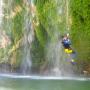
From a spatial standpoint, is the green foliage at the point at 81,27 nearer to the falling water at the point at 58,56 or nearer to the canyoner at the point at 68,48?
the falling water at the point at 58,56

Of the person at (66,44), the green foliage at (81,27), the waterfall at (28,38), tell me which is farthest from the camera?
the waterfall at (28,38)

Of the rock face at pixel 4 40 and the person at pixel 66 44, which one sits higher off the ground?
the rock face at pixel 4 40

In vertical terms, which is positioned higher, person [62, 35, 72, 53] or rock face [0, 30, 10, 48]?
rock face [0, 30, 10, 48]

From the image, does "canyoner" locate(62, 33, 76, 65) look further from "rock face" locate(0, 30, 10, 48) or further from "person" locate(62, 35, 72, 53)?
"rock face" locate(0, 30, 10, 48)

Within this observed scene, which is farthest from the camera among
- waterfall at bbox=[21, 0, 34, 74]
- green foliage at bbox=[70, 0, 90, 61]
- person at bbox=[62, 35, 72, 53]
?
waterfall at bbox=[21, 0, 34, 74]

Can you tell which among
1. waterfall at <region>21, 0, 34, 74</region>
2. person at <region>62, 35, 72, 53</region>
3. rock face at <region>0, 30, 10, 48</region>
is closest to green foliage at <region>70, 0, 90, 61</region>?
person at <region>62, 35, 72, 53</region>

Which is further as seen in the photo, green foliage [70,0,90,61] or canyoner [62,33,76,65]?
green foliage [70,0,90,61]

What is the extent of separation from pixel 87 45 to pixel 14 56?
285cm

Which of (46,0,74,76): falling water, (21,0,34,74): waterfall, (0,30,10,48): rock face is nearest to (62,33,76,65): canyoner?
(46,0,74,76): falling water

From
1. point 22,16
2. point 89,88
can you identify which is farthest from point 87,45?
point 89,88

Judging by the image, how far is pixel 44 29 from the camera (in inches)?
698

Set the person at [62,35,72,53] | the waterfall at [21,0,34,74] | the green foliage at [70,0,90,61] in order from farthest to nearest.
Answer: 1. the waterfall at [21,0,34,74]
2. the green foliage at [70,0,90,61]
3. the person at [62,35,72,53]

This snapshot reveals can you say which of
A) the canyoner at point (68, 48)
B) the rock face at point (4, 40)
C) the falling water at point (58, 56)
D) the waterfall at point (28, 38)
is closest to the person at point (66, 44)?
the canyoner at point (68, 48)

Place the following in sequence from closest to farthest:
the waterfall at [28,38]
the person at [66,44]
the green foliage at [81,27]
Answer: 1. the person at [66,44]
2. the green foliage at [81,27]
3. the waterfall at [28,38]
